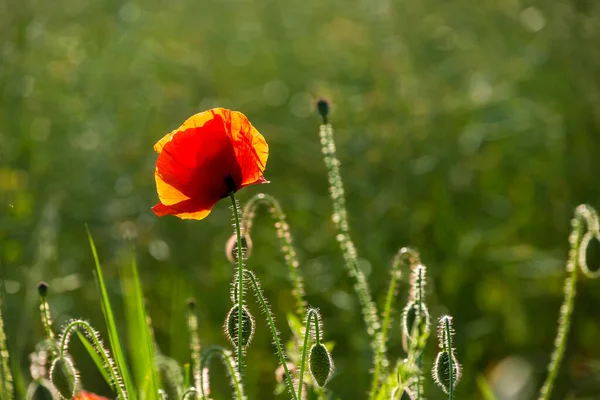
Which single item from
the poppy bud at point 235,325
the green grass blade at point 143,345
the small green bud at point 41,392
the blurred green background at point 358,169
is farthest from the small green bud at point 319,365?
the blurred green background at point 358,169

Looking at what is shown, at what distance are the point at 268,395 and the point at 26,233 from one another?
2.74 ft

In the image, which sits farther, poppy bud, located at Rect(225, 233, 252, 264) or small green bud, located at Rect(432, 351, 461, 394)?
poppy bud, located at Rect(225, 233, 252, 264)

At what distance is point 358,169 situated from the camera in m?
2.69

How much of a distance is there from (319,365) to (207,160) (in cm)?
28

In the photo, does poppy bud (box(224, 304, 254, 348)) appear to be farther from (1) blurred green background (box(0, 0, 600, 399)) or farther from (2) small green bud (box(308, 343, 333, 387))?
(1) blurred green background (box(0, 0, 600, 399))

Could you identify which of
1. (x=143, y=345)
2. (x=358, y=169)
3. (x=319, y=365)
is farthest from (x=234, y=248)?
(x=358, y=169)

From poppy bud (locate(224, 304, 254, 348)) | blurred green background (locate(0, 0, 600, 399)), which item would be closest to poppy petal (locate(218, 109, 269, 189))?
poppy bud (locate(224, 304, 254, 348))

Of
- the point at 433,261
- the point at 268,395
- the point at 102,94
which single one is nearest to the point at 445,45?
the point at 433,261

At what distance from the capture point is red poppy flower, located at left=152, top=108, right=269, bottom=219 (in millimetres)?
1206

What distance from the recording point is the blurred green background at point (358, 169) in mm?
2602

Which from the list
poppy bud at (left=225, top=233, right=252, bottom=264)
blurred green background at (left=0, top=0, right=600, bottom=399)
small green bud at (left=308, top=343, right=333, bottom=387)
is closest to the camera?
small green bud at (left=308, top=343, right=333, bottom=387)

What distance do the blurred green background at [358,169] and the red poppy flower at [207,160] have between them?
3.27 ft

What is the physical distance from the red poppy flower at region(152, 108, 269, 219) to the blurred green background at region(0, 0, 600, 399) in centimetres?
100

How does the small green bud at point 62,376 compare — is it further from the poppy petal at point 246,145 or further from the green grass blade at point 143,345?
the poppy petal at point 246,145
